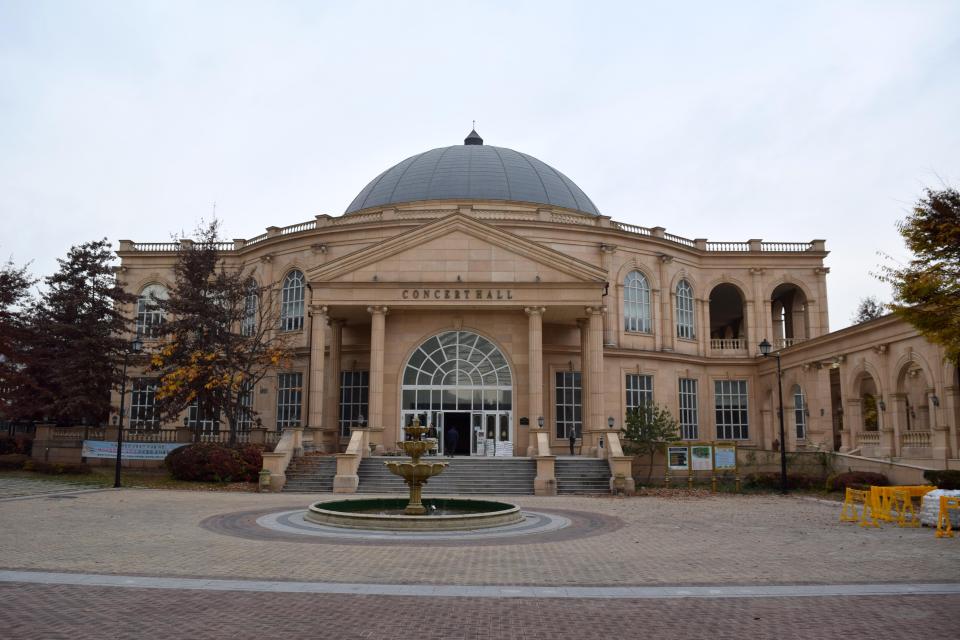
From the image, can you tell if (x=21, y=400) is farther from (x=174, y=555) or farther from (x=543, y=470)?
(x=174, y=555)

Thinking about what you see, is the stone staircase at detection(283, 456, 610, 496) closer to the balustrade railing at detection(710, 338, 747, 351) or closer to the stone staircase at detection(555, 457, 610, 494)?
the stone staircase at detection(555, 457, 610, 494)

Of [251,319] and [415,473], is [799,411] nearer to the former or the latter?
[251,319]

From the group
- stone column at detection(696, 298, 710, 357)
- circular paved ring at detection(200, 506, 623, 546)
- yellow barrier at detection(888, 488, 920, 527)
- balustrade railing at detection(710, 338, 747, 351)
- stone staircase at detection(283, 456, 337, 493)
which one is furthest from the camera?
balustrade railing at detection(710, 338, 747, 351)

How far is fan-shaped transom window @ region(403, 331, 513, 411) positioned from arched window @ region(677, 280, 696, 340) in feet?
52.3

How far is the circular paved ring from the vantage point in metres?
16.0

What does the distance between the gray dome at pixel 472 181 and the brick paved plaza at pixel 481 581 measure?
33.6 metres

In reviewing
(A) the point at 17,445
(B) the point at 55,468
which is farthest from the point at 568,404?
(A) the point at 17,445

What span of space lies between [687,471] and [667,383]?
14492mm

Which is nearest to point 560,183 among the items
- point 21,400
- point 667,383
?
point 667,383

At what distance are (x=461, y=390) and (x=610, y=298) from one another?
12.5 m

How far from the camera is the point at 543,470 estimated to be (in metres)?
29.9

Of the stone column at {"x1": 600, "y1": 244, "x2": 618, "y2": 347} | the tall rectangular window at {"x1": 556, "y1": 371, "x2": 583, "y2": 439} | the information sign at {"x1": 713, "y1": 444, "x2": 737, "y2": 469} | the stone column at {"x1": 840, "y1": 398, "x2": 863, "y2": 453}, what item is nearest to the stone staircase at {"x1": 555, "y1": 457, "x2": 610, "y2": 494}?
the information sign at {"x1": 713, "y1": 444, "x2": 737, "y2": 469}

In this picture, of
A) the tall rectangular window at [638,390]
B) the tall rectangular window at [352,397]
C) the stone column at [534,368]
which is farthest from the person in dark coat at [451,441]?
the tall rectangular window at [638,390]

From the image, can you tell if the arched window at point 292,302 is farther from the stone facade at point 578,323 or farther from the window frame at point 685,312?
the window frame at point 685,312
